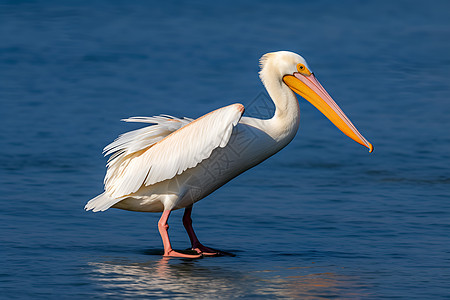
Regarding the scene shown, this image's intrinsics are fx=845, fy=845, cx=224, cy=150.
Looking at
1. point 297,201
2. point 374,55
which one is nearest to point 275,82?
point 297,201

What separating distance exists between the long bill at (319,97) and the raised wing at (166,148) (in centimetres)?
63

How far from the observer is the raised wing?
565 centimetres

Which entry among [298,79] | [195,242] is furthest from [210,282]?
[298,79]

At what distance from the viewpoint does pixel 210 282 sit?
16.6ft

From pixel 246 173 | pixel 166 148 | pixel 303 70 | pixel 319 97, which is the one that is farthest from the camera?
pixel 246 173

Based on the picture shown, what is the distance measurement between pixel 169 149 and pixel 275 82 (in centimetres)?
90

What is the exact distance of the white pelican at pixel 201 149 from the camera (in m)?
5.74

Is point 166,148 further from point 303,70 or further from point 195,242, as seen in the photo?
point 303,70

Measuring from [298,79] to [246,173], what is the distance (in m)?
2.85

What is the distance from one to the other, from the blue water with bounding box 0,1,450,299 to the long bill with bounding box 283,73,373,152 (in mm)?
682

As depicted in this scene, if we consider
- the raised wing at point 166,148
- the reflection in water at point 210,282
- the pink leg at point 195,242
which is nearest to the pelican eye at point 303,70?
the raised wing at point 166,148

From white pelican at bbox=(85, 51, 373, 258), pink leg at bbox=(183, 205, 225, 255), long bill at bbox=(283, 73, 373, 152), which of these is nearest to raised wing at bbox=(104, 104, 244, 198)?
white pelican at bbox=(85, 51, 373, 258)

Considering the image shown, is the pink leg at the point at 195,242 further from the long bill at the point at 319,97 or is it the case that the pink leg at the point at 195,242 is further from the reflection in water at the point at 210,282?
the long bill at the point at 319,97

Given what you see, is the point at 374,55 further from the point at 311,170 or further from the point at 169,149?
the point at 169,149
